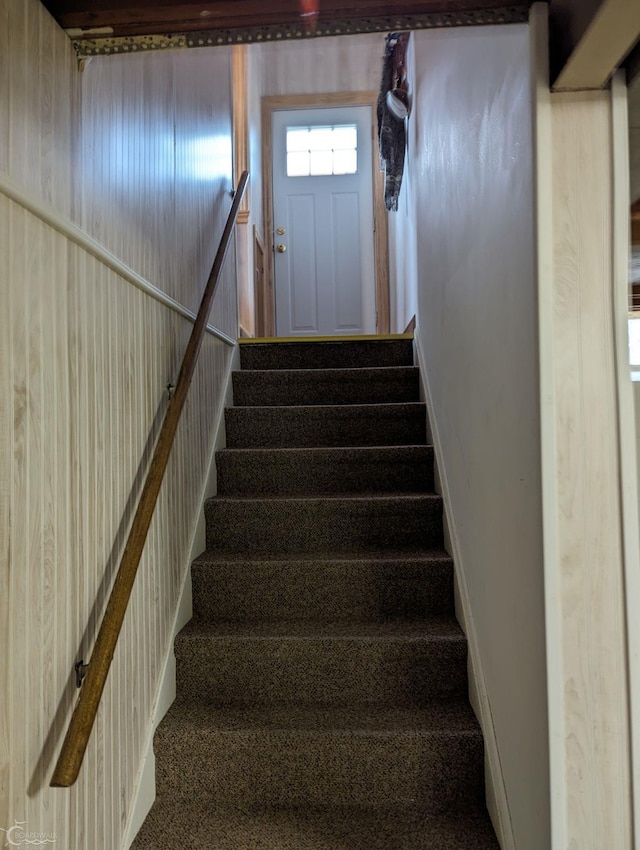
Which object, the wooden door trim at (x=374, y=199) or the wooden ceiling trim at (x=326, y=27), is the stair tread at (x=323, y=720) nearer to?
the wooden ceiling trim at (x=326, y=27)

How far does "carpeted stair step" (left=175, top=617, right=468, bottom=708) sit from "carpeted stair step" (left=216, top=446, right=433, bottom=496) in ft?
2.41

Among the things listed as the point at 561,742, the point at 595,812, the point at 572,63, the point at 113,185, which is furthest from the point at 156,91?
the point at 595,812

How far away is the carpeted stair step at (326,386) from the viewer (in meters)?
2.91

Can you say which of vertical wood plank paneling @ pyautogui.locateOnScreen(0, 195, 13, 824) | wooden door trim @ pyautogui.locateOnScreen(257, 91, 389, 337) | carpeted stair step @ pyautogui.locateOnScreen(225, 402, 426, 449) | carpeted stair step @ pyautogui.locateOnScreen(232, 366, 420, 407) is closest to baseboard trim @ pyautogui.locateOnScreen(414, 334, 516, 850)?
carpeted stair step @ pyautogui.locateOnScreen(225, 402, 426, 449)

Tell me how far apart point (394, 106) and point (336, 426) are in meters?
1.84

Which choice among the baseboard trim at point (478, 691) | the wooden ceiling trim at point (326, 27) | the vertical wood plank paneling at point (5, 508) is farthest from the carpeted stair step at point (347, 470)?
the wooden ceiling trim at point (326, 27)

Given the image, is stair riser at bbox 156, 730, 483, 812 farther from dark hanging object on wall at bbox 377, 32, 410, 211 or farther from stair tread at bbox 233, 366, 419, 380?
dark hanging object on wall at bbox 377, 32, 410, 211

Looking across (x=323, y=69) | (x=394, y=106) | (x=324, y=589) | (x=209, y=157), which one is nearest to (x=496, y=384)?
(x=324, y=589)

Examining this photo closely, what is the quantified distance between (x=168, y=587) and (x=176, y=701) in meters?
0.35

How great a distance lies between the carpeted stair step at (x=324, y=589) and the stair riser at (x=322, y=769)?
44 centimetres

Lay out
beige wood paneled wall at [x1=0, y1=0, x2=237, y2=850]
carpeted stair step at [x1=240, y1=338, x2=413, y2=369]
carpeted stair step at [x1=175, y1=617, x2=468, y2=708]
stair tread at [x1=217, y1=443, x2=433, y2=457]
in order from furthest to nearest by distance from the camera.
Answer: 1. carpeted stair step at [x1=240, y1=338, x2=413, y2=369]
2. stair tread at [x1=217, y1=443, x2=433, y2=457]
3. carpeted stair step at [x1=175, y1=617, x2=468, y2=708]
4. beige wood paneled wall at [x1=0, y1=0, x2=237, y2=850]

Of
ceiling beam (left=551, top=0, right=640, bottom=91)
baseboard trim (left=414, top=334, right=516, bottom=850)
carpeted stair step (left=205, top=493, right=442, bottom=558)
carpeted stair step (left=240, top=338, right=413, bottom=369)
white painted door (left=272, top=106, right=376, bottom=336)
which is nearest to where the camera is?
ceiling beam (left=551, top=0, right=640, bottom=91)

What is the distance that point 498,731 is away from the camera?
1470 millimetres

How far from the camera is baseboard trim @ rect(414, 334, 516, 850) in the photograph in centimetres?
140
